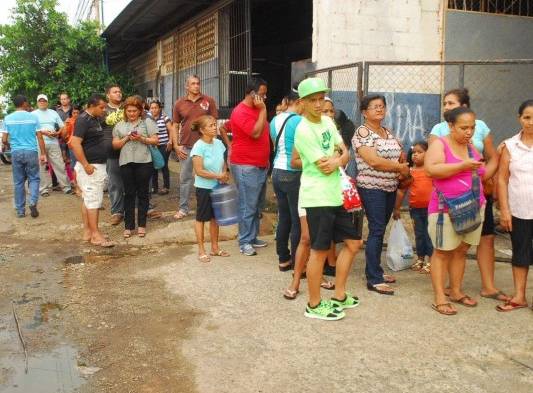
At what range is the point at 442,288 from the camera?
438 centimetres

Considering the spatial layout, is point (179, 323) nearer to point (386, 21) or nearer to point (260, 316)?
point (260, 316)

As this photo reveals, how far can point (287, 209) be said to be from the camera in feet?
17.4

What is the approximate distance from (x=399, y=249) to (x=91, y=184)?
11.5ft

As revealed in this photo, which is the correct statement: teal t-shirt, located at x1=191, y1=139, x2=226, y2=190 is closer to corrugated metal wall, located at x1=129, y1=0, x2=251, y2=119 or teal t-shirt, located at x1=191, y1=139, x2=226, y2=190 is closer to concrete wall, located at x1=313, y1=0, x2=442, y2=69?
concrete wall, located at x1=313, y1=0, x2=442, y2=69

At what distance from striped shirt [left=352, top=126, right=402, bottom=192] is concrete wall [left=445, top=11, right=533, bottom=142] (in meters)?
4.61

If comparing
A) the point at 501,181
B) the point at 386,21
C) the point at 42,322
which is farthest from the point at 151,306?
the point at 386,21

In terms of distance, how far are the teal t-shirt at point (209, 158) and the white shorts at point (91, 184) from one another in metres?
1.30

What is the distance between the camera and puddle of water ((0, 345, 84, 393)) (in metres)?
3.27

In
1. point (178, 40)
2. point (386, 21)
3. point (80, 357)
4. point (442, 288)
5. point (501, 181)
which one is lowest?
point (80, 357)

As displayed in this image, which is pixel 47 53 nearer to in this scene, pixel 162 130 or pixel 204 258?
pixel 162 130

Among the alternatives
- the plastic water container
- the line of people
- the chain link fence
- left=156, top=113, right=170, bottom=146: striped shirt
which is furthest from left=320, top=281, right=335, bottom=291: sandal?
left=156, top=113, right=170, bottom=146: striped shirt

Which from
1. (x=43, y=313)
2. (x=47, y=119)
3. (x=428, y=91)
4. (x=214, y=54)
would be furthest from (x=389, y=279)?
(x=214, y=54)

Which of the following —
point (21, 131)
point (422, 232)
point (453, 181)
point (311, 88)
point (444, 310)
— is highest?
point (311, 88)

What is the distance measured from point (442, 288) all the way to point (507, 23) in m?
6.34
